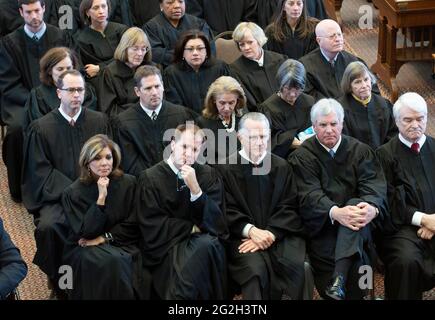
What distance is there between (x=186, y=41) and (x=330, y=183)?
1797mm

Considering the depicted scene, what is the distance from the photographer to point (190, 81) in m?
8.32

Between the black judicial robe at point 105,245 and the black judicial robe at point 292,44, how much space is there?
258 cm

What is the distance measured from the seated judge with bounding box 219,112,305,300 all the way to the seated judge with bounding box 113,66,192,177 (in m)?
0.76

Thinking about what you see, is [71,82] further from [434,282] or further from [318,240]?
[434,282]

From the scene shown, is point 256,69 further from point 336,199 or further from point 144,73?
point 336,199

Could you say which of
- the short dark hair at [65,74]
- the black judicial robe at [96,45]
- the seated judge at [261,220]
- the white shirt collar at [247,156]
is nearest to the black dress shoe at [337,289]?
the seated judge at [261,220]

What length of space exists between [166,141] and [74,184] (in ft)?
3.17

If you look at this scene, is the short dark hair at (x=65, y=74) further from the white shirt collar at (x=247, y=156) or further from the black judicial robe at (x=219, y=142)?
the white shirt collar at (x=247, y=156)

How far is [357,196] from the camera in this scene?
7016mm

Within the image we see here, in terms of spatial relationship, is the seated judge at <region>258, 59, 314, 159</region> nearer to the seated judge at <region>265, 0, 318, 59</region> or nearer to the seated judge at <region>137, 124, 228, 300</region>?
the seated judge at <region>137, 124, 228, 300</region>

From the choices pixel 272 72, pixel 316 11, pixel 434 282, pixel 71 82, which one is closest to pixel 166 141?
pixel 71 82

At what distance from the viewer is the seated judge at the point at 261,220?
21.9 ft

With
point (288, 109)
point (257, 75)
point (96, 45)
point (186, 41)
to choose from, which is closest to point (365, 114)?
point (288, 109)

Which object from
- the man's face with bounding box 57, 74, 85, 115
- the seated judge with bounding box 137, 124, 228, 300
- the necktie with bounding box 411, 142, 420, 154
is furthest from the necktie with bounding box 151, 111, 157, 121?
the necktie with bounding box 411, 142, 420, 154
